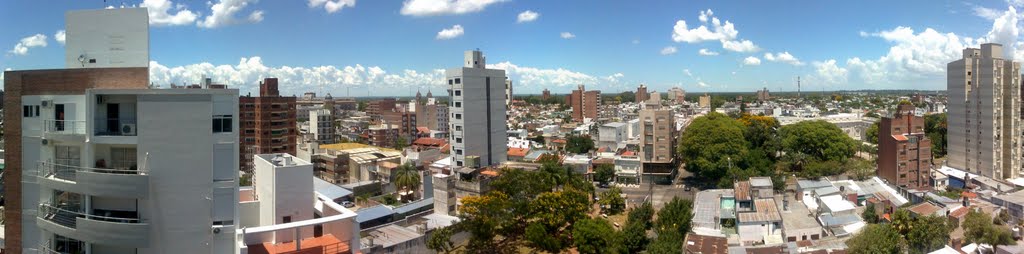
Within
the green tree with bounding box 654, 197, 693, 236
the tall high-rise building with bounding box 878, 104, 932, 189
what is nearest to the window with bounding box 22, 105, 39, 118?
the green tree with bounding box 654, 197, 693, 236

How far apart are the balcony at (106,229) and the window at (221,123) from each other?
1.42 m

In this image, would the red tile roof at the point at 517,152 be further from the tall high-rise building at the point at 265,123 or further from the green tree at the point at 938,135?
the green tree at the point at 938,135

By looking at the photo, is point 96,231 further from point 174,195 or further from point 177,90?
point 177,90

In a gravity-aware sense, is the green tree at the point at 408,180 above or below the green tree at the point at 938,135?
below

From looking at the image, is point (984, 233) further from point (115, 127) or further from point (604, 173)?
point (115, 127)

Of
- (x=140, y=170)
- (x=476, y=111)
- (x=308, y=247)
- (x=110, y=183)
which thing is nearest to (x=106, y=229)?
(x=110, y=183)

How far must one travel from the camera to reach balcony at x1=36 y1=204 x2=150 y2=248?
7535 millimetres

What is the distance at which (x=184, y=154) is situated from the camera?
7578 millimetres

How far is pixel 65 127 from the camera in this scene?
8164 millimetres

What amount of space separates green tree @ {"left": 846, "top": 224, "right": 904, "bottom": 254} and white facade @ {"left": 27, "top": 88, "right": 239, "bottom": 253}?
17044mm

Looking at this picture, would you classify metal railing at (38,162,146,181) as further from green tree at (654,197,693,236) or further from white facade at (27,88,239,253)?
green tree at (654,197,693,236)

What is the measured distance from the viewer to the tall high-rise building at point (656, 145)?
122 feet

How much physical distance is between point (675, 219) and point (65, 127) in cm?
1864

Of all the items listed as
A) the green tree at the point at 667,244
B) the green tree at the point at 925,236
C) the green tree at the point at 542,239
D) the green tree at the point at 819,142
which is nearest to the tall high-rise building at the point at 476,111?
the green tree at the point at 542,239
